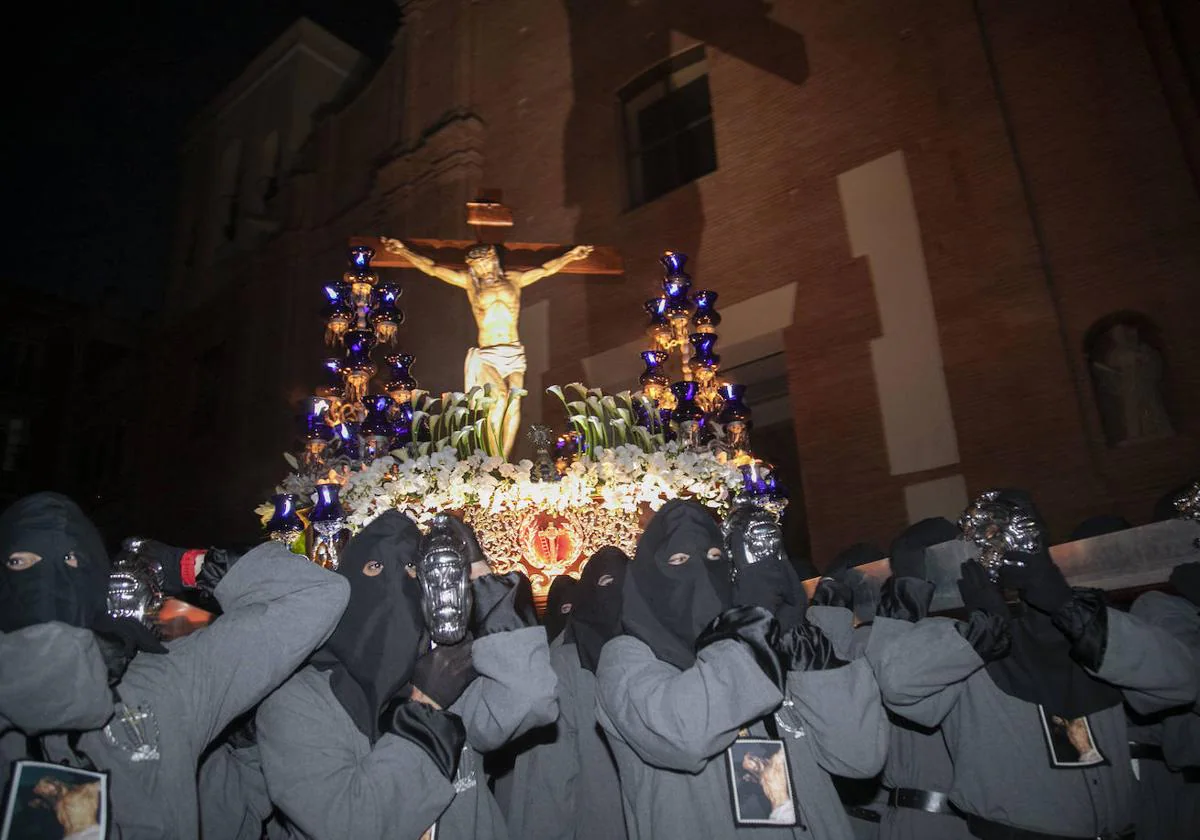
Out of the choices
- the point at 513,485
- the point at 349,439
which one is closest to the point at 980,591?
the point at 513,485

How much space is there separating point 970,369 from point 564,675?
4.92 m

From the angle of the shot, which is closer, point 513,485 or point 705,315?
point 513,485

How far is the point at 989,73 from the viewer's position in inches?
283

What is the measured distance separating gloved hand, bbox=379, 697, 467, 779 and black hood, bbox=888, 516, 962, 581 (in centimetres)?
198

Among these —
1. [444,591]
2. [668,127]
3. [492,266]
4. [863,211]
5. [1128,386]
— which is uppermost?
[668,127]

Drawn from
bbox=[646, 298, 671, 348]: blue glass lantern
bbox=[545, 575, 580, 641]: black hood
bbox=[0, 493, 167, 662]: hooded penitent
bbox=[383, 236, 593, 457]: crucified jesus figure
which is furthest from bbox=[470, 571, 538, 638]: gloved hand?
bbox=[646, 298, 671, 348]: blue glass lantern

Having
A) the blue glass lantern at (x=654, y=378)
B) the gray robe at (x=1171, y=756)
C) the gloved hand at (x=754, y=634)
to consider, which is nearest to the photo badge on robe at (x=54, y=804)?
the gloved hand at (x=754, y=634)

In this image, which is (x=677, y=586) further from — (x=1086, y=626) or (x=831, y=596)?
(x=1086, y=626)

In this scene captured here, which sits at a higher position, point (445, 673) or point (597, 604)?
point (597, 604)

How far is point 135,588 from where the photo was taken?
272 centimetres

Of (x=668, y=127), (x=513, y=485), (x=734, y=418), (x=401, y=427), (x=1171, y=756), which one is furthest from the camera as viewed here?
(x=668, y=127)

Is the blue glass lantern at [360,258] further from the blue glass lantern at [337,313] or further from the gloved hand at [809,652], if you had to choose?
the gloved hand at [809,652]

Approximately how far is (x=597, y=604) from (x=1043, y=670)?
162cm

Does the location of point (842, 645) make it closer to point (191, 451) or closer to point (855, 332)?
point (855, 332)
